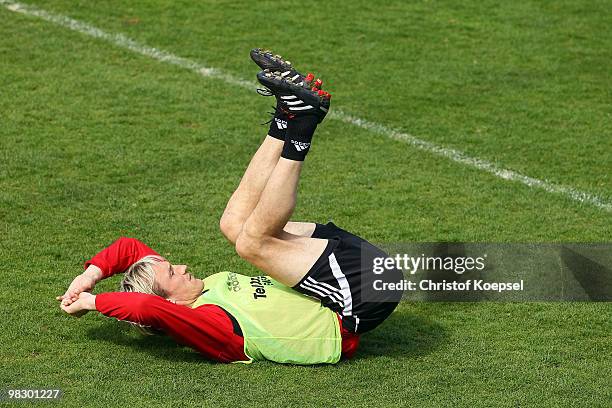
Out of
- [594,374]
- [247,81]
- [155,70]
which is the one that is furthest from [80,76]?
[594,374]

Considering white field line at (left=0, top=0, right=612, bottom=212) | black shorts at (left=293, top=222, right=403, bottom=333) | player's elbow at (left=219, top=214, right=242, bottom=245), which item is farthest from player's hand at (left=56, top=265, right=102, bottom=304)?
white field line at (left=0, top=0, right=612, bottom=212)

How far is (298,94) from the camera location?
273 inches

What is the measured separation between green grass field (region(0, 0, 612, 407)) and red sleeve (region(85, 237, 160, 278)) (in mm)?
411

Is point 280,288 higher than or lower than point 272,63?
lower

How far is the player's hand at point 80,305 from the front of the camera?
675 centimetres

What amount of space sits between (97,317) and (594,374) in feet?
10.5

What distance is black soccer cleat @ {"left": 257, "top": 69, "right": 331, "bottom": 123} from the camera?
6902mm

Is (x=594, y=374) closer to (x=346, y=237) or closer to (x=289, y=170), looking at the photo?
(x=346, y=237)

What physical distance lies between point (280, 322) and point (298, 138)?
1.14 metres

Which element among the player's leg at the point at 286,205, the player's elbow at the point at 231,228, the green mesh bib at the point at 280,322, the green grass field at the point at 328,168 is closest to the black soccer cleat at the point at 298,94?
the player's leg at the point at 286,205

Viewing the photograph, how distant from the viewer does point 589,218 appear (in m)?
9.06

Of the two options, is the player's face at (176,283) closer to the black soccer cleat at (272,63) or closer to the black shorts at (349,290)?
the black shorts at (349,290)

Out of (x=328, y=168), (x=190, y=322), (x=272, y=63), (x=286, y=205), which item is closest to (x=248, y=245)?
(x=286, y=205)

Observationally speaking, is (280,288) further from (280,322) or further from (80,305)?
(80,305)
